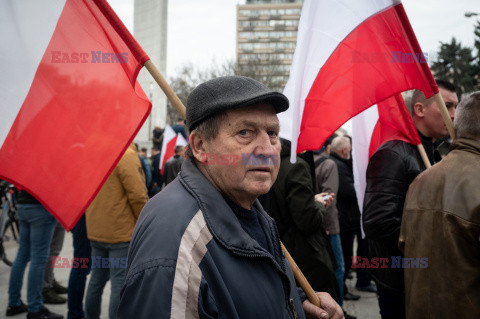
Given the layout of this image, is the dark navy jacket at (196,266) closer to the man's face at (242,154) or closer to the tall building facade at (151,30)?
the man's face at (242,154)

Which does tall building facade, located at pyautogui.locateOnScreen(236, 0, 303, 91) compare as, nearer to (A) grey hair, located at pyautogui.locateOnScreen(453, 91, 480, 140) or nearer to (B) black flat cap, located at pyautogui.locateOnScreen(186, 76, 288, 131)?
(A) grey hair, located at pyautogui.locateOnScreen(453, 91, 480, 140)

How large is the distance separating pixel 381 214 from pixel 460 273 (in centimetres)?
77

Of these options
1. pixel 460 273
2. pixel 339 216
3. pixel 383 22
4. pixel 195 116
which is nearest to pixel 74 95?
pixel 195 116

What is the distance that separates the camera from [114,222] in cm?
357

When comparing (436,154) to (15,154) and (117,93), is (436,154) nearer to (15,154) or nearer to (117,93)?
(117,93)

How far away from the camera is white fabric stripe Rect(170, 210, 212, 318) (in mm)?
1118

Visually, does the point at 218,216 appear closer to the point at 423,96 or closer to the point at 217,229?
the point at 217,229

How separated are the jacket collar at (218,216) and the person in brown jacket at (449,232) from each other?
3.99ft

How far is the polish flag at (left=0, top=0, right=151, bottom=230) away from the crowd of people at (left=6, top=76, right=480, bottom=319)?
478 millimetres

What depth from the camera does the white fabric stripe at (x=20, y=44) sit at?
1897mm

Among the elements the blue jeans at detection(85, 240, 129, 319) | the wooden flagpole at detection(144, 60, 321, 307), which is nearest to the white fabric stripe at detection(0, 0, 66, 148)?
the wooden flagpole at detection(144, 60, 321, 307)

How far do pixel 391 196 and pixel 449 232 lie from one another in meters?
0.71

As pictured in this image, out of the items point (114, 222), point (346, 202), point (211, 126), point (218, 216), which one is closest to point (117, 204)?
point (114, 222)
